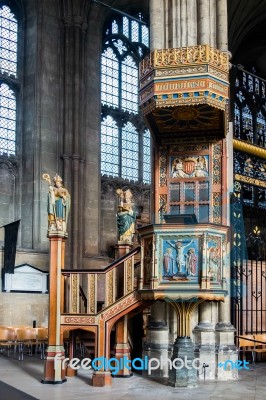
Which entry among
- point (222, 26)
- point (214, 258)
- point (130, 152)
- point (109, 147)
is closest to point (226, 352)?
point (214, 258)

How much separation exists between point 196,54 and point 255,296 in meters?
5.99

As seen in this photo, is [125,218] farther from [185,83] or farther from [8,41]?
[8,41]

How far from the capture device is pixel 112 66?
2433 centimetres

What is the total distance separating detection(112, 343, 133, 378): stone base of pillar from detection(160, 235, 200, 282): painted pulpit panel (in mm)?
2084

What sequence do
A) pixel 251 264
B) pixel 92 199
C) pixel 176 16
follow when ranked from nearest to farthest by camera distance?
pixel 176 16
pixel 251 264
pixel 92 199

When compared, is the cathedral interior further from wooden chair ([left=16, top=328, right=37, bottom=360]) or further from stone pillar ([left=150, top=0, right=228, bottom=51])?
wooden chair ([left=16, top=328, right=37, bottom=360])

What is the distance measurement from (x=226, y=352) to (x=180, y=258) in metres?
2.52

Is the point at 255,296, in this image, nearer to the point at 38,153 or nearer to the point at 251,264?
the point at 251,264

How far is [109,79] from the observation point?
2403 centimetres

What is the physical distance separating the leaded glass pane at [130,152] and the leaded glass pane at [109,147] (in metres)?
0.35

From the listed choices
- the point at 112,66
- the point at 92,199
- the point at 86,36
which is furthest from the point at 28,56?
the point at 92,199

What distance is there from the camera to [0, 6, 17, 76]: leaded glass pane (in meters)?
21.5

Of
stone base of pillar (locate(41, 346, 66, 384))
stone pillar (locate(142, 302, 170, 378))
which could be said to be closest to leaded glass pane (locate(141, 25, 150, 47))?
stone pillar (locate(142, 302, 170, 378))

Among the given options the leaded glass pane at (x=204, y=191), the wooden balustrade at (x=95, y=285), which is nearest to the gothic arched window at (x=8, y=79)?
the leaded glass pane at (x=204, y=191)
